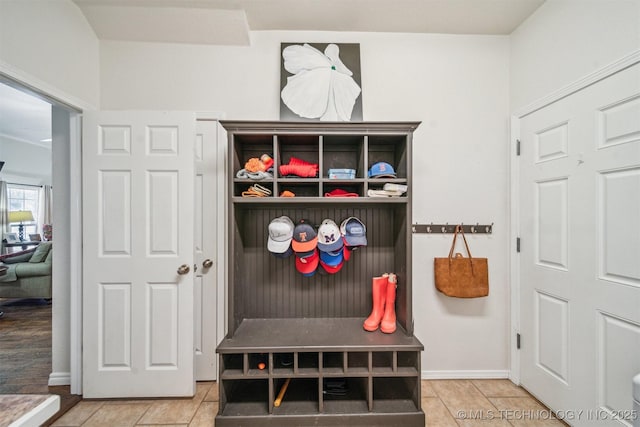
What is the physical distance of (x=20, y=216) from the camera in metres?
5.36

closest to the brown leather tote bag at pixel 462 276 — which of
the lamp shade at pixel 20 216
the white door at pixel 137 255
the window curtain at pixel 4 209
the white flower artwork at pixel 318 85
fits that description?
the white flower artwork at pixel 318 85

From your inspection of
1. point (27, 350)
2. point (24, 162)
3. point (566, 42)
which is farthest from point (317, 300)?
point (24, 162)

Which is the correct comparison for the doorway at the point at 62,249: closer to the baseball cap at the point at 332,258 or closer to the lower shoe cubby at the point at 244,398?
the lower shoe cubby at the point at 244,398

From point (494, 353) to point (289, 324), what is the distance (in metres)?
1.58

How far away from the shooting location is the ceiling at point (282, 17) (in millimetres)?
1759

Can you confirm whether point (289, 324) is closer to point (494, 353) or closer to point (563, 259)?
point (494, 353)

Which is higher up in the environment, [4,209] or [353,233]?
[4,209]

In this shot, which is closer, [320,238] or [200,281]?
[320,238]

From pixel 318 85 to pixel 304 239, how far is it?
3.76ft

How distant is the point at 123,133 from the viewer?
1.80 meters

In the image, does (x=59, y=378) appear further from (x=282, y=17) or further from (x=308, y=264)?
(x=282, y=17)

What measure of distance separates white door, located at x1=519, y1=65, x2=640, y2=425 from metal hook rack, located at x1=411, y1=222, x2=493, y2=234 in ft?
0.75

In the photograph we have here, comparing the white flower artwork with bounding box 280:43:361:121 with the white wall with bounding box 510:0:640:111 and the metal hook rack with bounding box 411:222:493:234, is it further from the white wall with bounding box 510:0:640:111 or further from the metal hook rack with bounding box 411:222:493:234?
the white wall with bounding box 510:0:640:111

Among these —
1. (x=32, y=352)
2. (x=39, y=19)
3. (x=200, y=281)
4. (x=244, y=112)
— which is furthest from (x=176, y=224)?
(x=32, y=352)
